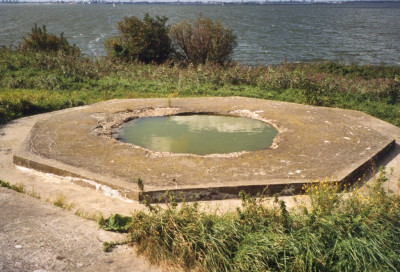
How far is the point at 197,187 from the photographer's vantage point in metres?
5.41

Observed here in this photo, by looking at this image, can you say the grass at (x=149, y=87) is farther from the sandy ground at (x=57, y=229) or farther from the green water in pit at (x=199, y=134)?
the sandy ground at (x=57, y=229)

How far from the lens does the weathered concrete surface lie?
12.9 ft

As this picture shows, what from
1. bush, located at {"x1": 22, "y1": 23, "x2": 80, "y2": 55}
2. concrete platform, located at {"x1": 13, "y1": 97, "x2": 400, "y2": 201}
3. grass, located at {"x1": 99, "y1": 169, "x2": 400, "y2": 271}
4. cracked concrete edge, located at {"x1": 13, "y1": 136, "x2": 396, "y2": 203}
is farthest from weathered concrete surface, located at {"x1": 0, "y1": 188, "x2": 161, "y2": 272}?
bush, located at {"x1": 22, "y1": 23, "x2": 80, "y2": 55}

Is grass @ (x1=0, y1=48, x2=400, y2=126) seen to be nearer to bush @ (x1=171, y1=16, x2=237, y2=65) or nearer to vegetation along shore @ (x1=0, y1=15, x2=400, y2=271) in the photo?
vegetation along shore @ (x1=0, y1=15, x2=400, y2=271)

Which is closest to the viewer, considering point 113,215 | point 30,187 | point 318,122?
point 113,215

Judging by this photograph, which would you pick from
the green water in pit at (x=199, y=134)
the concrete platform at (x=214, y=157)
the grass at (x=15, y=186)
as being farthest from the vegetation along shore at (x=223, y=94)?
the green water in pit at (x=199, y=134)

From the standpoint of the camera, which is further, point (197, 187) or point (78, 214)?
point (197, 187)

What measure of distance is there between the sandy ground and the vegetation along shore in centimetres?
21

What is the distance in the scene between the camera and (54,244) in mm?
4230

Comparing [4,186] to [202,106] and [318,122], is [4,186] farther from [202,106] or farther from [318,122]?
[318,122]

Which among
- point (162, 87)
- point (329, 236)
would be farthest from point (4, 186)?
point (162, 87)

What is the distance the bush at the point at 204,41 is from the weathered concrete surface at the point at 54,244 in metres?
13.7

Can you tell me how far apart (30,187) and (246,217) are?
3.31m

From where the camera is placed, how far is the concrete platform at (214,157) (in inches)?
219
